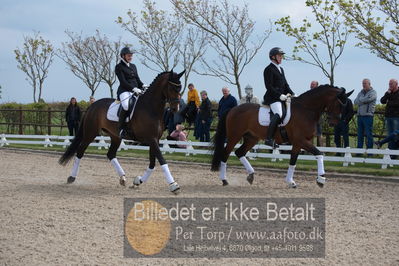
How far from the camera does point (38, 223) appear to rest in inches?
266

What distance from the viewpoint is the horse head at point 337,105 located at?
10.3 metres

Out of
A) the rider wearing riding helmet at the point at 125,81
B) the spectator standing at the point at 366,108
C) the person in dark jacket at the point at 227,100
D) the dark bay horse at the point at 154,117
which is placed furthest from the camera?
the person in dark jacket at the point at 227,100

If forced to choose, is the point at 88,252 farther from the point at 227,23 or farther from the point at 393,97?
the point at 227,23

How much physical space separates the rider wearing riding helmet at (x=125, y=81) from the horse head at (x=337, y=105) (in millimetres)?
3783

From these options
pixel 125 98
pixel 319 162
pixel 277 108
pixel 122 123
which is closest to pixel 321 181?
pixel 319 162

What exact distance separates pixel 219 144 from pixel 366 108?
490 centimetres

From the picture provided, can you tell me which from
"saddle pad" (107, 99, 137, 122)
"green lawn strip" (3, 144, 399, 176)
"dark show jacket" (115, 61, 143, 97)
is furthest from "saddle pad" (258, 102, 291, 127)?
"green lawn strip" (3, 144, 399, 176)

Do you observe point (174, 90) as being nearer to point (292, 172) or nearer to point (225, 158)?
point (225, 158)

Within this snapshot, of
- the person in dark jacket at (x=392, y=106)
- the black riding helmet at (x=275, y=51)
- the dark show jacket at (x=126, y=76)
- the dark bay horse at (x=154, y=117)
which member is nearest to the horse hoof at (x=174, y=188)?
the dark bay horse at (x=154, y=117)

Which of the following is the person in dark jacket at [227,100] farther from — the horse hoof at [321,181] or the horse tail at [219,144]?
the horse hoof at [321,181]

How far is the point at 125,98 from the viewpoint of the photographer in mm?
10234

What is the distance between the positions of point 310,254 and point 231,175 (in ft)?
23.6

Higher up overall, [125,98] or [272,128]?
[125,98]

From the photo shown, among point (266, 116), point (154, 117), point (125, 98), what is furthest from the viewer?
point (266, 116)
